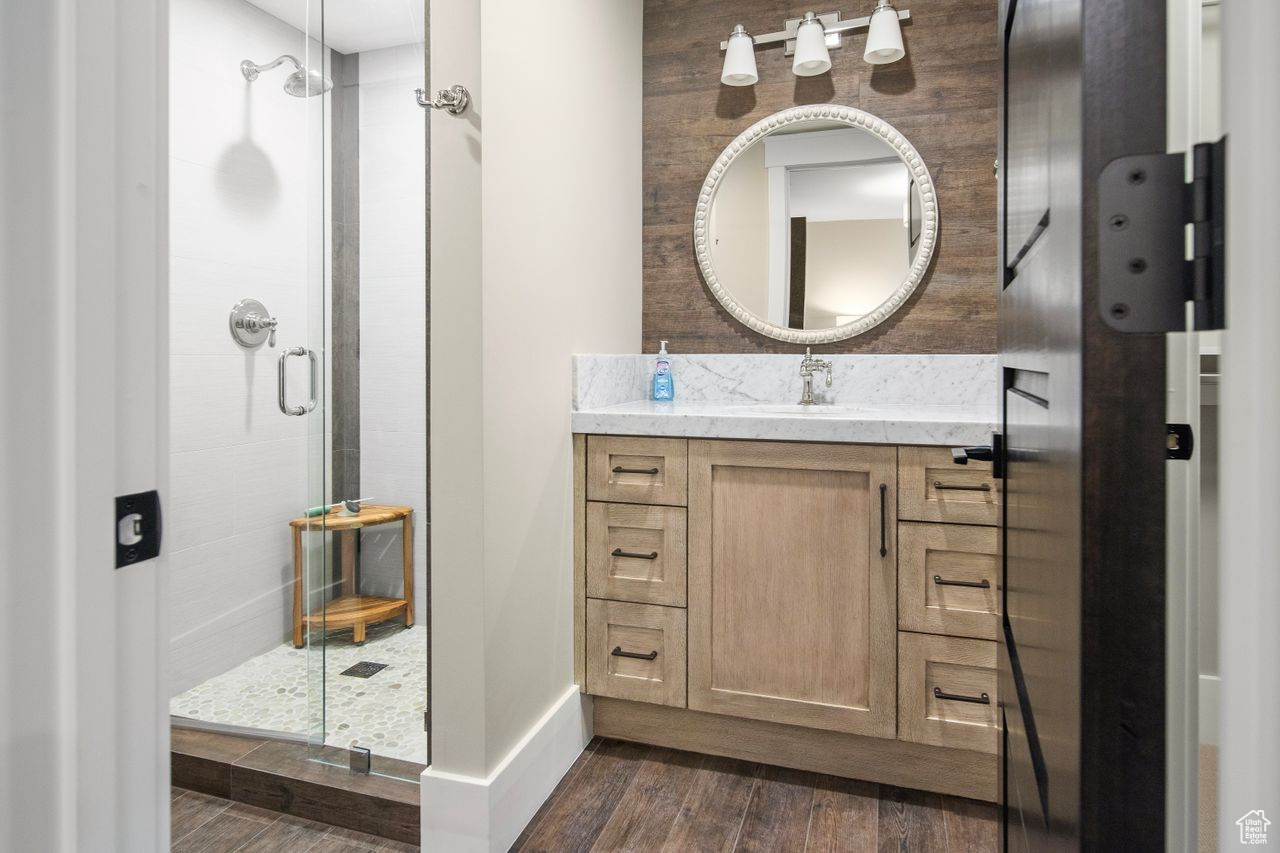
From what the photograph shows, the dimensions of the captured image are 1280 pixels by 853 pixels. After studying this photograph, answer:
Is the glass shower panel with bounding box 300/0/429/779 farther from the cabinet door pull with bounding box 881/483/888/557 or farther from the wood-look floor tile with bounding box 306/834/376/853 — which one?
the cabinet door pull with bounding box 881/483/888/557

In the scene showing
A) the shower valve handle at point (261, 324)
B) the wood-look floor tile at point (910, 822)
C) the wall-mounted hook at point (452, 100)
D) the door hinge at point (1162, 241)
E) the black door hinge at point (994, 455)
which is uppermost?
the wall-mounted hook at point (452, 100)

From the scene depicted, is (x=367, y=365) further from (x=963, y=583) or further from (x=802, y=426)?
(x=963, y=583)

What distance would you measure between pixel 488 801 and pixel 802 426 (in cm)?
107

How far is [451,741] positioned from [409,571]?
55 cm

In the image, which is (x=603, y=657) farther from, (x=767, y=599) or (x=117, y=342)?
(x=117, y=342)

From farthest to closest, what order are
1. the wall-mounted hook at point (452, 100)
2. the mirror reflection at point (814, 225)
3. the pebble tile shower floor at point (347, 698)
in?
1. the mirror reflection at point (814, 225)
2. the pebble tile shower floor at point (347, 698)
3. the wall-mounted hook at point (452, 100)

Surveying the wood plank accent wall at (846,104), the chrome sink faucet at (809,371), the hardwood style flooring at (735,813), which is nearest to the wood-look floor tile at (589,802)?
the hardwood style flooring at (735,813)

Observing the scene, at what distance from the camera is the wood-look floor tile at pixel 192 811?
1670 millimetres

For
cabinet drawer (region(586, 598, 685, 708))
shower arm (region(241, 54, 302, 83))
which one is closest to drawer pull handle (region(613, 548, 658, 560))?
cabinet drawer (region(586, 598, 685, 708))

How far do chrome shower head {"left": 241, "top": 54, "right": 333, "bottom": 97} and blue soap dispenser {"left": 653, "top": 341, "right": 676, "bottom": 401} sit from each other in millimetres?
1207

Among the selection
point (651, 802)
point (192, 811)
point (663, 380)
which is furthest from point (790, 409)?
point (192, 811)

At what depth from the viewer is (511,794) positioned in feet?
5.37

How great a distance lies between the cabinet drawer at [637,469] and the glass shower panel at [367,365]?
17.1 inches

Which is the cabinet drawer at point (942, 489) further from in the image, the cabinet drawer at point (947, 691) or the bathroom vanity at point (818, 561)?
the cabinet drawer at point (947, 691)
